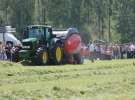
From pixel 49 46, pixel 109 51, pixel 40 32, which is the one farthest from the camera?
pixel 109 51

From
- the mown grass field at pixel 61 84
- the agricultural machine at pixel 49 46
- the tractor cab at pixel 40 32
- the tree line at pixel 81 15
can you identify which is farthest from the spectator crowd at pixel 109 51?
the tree line at pixel 81 15

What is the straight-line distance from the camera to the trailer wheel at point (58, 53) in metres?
33.8

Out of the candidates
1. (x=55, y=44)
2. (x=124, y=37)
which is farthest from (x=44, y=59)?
(x=124, y=37)

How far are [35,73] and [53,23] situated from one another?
51836mm

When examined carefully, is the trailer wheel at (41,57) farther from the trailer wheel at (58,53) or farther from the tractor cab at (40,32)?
the tractor cab at (40,32)

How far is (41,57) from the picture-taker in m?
32.6

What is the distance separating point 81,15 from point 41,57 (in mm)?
51134

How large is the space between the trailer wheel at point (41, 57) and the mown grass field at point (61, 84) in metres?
3.98

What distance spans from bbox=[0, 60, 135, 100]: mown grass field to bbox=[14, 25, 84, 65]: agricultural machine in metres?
4.39

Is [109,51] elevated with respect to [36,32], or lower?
lower

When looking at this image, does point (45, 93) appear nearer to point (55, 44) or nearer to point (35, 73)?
point (35, 73)

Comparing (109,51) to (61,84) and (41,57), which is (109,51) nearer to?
(41,57)

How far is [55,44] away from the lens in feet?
112

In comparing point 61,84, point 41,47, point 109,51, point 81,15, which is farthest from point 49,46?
point 81,15
